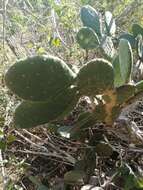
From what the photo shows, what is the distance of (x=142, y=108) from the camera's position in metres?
1.68

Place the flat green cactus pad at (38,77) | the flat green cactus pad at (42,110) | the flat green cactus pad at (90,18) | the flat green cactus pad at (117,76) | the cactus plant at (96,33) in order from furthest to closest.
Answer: the flat green cactus pad at (90,18)
the cactus plant at (96,33)
the flat green cactus pad at (117,76)
the flat green cactus pad at (42,110)
the flat green cactus pad at (38,77)

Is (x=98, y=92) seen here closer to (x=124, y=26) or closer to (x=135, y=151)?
(x=135, y=151)

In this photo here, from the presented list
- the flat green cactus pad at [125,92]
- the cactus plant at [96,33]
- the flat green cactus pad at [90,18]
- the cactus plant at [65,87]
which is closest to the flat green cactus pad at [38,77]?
the cactus plant at [65,87]

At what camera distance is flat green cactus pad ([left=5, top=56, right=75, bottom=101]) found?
1076 mm

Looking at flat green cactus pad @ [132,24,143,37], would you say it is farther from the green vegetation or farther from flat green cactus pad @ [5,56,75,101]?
flat green cactus pad @ [5,56,75,101]

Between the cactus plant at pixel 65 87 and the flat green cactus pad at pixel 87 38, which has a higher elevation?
the flat green cactus pad at pixel 87 38

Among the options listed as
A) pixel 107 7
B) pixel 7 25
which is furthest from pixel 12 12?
pixel 107 7

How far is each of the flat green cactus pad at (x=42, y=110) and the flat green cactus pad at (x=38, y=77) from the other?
0.17ft

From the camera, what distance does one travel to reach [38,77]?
109 centimetres

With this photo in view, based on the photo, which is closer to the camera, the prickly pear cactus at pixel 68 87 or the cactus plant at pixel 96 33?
the prickly pear cactus at pixel 68 87

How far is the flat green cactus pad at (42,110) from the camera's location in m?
1.19

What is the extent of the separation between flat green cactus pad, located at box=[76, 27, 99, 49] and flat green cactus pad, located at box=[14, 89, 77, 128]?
1.46ft

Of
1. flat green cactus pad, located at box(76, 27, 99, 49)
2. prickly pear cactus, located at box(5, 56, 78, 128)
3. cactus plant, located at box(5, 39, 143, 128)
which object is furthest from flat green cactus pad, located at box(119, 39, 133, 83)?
flat green cactus pad, located at box(76, 27, 99, 49)

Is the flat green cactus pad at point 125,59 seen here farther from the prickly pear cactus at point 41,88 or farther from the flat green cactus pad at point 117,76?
the prickly pear cactus at point 41,88
